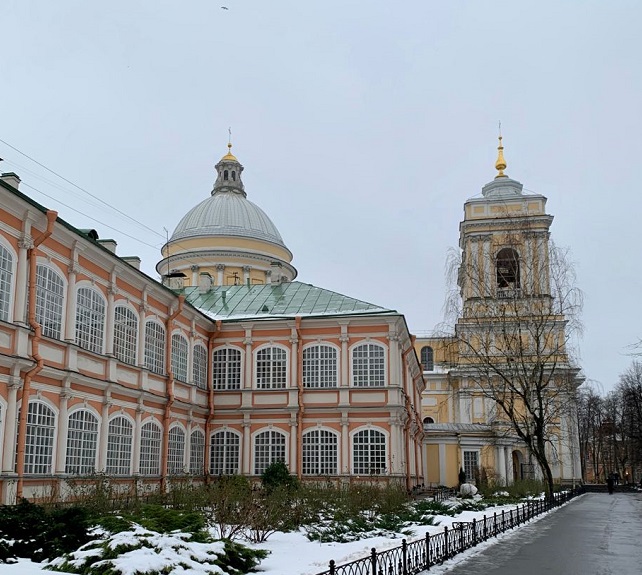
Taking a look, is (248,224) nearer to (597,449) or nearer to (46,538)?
(46,538)

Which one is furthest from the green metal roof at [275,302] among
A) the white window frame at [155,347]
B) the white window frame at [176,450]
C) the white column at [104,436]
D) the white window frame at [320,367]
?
the white column at [104,436]

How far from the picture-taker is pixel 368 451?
98.5ft

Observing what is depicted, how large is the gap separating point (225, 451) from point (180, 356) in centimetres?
517

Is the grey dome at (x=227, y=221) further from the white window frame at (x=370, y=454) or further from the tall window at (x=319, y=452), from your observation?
the white window frame at (x=370, y=454)

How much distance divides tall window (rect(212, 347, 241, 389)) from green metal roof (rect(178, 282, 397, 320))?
1535 mm

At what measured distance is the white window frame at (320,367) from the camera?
30.8 metres

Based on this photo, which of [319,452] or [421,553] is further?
[319,452]

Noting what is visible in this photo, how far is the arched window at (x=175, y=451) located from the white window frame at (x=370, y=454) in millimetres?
6688

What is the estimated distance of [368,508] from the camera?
19.2 metres

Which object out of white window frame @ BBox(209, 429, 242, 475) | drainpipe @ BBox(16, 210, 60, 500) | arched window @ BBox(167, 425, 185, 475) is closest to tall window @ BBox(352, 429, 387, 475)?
white window frame @ BBox(209, 429, 242, 475)

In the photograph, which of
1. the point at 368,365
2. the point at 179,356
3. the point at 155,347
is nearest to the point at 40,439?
the point at 155,347

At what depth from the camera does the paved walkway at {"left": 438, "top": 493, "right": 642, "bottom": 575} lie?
41.1 ft

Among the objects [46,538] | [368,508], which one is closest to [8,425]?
[46,538]

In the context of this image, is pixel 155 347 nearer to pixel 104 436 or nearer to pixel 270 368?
pixel 104 436
